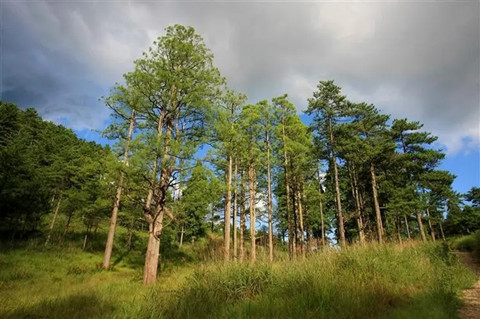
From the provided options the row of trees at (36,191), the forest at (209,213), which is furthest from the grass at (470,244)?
the row of trees at (36,191)

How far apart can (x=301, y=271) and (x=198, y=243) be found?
31.7 meters

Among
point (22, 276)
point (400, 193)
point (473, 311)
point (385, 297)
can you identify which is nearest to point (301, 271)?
point (385, 297)

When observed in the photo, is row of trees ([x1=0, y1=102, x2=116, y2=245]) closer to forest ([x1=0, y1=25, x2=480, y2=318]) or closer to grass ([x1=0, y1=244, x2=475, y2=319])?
forest ([x1=0, y1=25, x2=480, y2=318])

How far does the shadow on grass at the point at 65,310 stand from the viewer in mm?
5141

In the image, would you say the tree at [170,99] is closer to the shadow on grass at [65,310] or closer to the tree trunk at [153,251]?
the tree trunk at [153,251]

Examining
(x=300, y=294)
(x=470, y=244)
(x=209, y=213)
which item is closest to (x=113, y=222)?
(x=209, y=213)

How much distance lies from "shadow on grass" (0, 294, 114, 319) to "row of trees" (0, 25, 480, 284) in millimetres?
4312

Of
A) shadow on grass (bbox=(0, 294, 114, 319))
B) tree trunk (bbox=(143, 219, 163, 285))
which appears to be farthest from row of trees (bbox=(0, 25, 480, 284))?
shadow on grass (bbox=(0, 294, 114, 319))

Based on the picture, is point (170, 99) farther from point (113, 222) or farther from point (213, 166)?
point (113, 222)

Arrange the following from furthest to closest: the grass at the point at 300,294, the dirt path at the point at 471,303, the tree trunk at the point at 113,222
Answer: the tree trunk at the point at 113,222, the dirt path at the point at 471,303, the grass at the point at 300,294

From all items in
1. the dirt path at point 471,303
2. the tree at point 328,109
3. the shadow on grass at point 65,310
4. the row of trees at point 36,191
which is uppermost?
the tree at point 328,109

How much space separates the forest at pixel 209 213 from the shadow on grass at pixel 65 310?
0.05m

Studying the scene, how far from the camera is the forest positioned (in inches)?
215

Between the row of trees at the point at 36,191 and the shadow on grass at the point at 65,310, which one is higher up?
the row of trees at the point at 36,191
